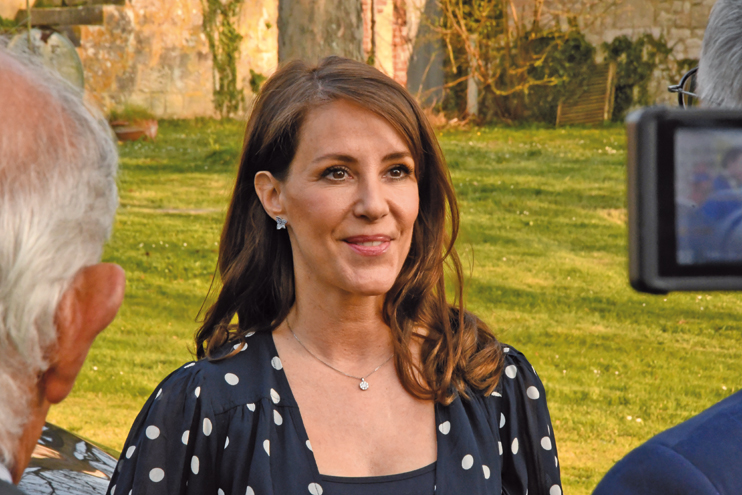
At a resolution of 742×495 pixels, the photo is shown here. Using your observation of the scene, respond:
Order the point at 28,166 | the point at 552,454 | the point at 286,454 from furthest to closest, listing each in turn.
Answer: the point at 552,454
the point at 286,454
the point at 28,166

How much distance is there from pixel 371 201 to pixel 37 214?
1.19 metres

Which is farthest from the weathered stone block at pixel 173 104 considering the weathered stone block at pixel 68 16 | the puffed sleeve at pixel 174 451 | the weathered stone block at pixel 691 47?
the puffed sleeve at pixel 174 451

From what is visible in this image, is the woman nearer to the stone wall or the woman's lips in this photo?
the woman's lips

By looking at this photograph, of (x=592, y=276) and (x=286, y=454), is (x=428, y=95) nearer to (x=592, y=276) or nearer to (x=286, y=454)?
(x=592, y=276)

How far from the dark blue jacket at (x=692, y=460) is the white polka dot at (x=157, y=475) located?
1428mm

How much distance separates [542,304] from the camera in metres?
7.21

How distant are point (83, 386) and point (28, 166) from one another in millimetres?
5150

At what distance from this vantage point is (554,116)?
49.4ft

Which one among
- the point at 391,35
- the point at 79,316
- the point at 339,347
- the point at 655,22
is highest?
the point at 655,22

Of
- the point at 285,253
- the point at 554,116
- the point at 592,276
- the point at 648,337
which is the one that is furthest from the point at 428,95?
the point at 285,253

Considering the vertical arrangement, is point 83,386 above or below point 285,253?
below

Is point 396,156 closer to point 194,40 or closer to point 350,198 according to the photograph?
point 350,198

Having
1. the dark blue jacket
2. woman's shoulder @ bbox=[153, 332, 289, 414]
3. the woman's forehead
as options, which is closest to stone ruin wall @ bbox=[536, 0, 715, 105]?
the woman's forehead

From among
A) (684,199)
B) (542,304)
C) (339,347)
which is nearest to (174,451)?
(339,347)
